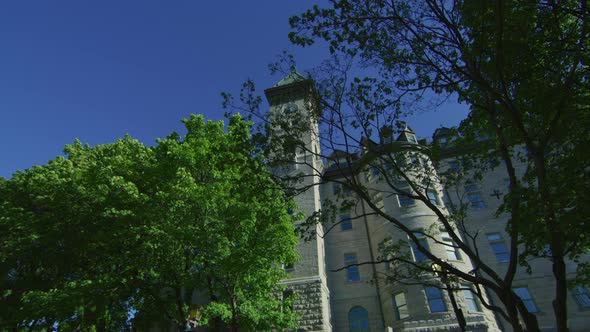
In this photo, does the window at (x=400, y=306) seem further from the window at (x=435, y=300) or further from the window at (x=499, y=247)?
the window at (x=499, y=247)

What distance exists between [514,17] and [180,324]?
16.3 metres

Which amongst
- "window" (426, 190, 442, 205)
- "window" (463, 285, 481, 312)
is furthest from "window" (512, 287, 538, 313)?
"window" (426, 190, 442, 205)

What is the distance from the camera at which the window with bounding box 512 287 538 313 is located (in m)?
20.0

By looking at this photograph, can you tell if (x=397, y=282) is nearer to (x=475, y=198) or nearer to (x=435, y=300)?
(x=435, y=300)

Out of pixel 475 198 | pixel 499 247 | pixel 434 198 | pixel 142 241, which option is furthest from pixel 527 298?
pixel 142 241

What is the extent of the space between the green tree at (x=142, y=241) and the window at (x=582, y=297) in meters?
17.0

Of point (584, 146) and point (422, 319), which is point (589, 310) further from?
point (584, 146)

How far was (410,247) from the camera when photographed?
70.9ft

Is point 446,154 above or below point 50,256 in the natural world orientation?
above

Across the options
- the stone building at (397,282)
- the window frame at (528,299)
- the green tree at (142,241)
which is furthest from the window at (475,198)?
the green tree at (142,241)

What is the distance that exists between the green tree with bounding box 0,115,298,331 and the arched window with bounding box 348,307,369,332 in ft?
18.8

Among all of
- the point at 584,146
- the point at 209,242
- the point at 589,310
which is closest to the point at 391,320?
the point at 589,310

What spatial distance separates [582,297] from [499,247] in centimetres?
485

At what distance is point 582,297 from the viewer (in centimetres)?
1944
